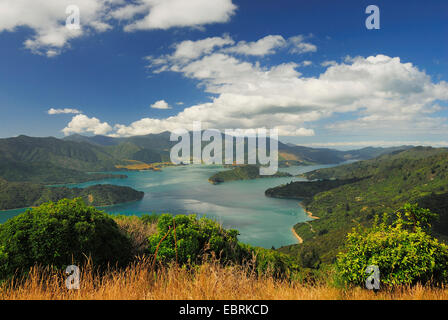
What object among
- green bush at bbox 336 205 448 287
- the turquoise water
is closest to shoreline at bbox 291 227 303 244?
the turquoise water

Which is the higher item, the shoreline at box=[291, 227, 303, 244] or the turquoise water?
the turquoise water

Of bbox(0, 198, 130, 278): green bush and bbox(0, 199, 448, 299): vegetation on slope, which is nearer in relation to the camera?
bbox(0, 199, 448, 299): vegetation on slope

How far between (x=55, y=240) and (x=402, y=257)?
1154 centimetres

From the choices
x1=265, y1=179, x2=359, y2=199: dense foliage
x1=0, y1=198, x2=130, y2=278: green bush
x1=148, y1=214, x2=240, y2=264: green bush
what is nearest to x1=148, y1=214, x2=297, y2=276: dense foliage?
x1=148, y1=214, x2=240, y2=264: green bush

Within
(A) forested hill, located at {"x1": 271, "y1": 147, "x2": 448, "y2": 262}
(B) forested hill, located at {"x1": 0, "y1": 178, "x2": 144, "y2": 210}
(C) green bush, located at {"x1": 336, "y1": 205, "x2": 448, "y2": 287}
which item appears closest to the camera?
(C) green bush, located at {"x1": 336, "y1": 205, "x2": 448, "y2": 287}

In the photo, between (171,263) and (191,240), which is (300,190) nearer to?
(191,240)

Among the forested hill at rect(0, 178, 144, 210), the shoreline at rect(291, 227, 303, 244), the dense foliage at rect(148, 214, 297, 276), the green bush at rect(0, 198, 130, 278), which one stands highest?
the green bush at rect(0, 198, 130, 278)

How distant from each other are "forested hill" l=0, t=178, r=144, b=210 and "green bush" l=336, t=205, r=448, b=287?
132074 millimetres

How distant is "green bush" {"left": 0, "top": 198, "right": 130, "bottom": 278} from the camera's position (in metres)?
8.47

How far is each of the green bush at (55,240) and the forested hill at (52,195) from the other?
12424cm

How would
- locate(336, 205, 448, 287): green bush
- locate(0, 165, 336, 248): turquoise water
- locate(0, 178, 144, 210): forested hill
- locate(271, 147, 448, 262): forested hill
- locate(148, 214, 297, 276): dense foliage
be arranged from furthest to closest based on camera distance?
locate(0, 178, 144, 210): forested hill → locate(0, 165, 336, 248): turquoise water → locate(271, 147, 448, 262): forested hill → locate(148, 214, 297, 276): dense foliage → locate(336, 205, 448, 287): green bush

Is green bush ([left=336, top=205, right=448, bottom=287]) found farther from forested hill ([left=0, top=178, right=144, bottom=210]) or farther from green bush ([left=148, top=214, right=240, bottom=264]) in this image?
forested hill ([left=0, top=178, right=144, bottom=210])

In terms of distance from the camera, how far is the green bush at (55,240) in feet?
27.8

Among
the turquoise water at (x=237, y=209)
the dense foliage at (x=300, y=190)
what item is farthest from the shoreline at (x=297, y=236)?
the dense foliage at (x=300, y=190)
